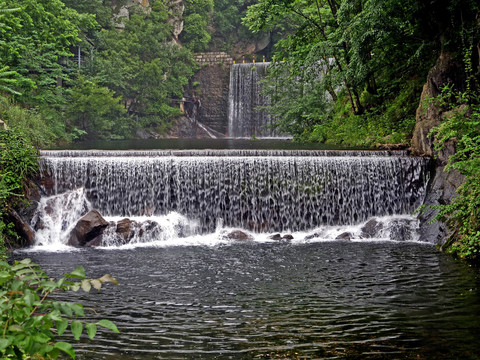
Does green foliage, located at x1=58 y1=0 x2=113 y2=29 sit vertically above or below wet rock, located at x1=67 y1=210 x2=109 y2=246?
above

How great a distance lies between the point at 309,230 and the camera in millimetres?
12891

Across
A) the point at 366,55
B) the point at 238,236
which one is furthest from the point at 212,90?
the point at 238,236

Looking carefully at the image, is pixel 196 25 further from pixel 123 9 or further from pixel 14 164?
pixel 14 164

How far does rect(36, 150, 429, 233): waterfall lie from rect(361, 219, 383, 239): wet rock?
0.74 m

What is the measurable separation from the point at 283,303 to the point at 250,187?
688cm

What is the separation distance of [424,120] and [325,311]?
28.5 ft

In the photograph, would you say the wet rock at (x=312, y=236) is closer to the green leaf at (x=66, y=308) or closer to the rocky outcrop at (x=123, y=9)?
the green leaf at (x=66, y=308)

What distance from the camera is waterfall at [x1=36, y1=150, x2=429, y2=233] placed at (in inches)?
516

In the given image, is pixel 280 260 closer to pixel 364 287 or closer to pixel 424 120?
pixel 364 287

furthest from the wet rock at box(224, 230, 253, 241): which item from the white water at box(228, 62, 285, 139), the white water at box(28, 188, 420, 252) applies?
the white water at box(228, 62, 285, 139)

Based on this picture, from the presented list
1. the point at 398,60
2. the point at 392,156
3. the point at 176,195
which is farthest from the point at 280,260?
the point at 398,60

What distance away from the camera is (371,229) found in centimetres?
1212

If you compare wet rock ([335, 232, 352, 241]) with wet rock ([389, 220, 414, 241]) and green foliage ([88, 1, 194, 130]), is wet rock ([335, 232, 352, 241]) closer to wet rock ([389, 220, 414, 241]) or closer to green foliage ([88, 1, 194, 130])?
wet rock ([389, 220, 414, 241])

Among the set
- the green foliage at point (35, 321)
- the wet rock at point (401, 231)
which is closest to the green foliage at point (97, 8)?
the wet rock at point (401, 231)
